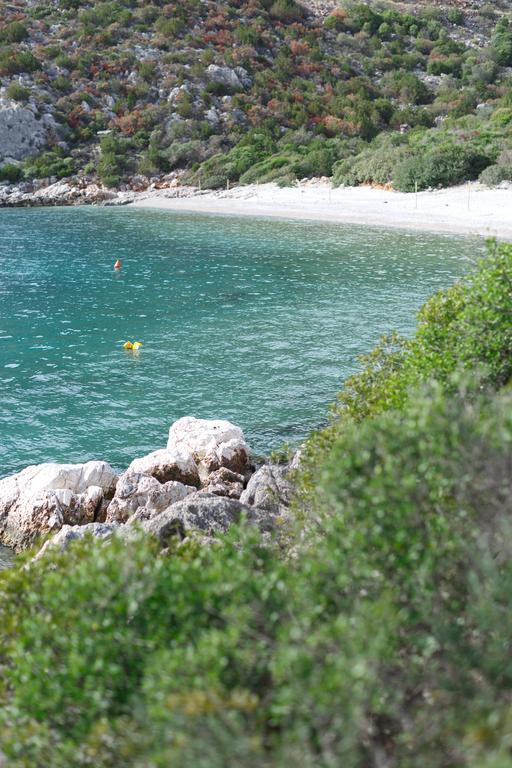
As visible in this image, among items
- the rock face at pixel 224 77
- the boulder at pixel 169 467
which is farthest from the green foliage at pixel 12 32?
the boulder at pixel 169 467

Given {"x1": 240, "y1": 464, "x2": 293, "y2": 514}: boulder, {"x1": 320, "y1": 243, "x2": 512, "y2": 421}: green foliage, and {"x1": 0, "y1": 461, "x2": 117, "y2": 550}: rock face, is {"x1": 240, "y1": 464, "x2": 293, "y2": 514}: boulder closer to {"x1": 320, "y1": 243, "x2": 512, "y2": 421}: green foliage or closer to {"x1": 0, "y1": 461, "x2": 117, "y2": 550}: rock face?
{"x1": 320, "y1": 243, "x2": 512, "y2": 421}: green foliage

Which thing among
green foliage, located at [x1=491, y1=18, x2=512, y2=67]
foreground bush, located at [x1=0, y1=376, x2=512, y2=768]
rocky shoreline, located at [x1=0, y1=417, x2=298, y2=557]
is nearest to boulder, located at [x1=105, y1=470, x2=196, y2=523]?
rocky shoreline, located at [x1=0, y1=417, x2=298, y2=557]

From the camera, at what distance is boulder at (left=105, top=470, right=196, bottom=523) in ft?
33.7

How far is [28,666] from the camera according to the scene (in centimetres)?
397

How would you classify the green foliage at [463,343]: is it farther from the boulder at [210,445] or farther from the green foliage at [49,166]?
the green foliage at [49,166]

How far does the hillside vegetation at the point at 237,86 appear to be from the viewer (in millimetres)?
54750

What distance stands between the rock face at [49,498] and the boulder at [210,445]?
1.42m

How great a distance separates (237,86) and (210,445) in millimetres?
58517

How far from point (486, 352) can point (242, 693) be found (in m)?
5.73

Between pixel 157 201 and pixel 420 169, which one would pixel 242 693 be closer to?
pixel 420 169

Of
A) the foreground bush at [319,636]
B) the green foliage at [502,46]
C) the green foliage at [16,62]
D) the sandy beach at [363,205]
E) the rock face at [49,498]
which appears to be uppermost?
the green foliage at [502,46]

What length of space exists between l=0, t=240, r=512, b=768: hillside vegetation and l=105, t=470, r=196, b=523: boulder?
5107mm

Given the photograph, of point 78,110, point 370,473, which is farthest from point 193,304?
point 78,110

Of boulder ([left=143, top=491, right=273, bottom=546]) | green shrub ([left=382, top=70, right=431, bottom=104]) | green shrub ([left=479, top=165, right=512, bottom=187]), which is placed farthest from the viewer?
green shrub ([left=382, top=70, right=431, bottom=104])
